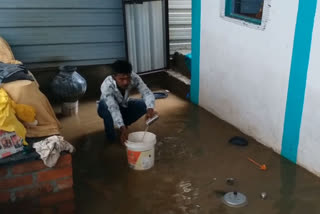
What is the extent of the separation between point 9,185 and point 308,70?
2434mm

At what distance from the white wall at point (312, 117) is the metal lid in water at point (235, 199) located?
0.75 metres

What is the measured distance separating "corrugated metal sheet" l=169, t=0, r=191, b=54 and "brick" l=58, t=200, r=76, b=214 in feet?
10.6

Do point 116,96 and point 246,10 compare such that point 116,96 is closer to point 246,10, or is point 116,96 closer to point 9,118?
point 9,118

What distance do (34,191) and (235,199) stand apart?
1.49m

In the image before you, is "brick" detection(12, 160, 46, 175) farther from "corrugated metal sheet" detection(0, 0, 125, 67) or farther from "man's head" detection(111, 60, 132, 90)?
"corrugated metal sheet" detection(0, 0, 125, 67)

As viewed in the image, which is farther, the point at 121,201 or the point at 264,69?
the point at 264,69

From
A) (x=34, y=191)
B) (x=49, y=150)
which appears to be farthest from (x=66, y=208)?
(x=49, y=150)

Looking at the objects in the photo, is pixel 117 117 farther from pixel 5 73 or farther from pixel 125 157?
pixel 5 73

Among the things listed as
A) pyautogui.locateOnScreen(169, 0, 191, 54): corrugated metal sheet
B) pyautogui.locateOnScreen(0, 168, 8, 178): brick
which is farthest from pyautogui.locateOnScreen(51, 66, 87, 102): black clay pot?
pyautogui.locateOnScreen(0, 168, 8, 178): brick

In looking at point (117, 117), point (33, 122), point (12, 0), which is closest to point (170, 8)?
point (12, 0)

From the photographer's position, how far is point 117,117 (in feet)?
10.4

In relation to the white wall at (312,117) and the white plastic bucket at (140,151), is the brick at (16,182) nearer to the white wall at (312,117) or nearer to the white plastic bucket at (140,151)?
the white plastic bucket at (140,151)

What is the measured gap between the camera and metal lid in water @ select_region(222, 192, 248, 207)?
8.93 feet

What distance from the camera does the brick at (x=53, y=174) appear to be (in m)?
2.59
